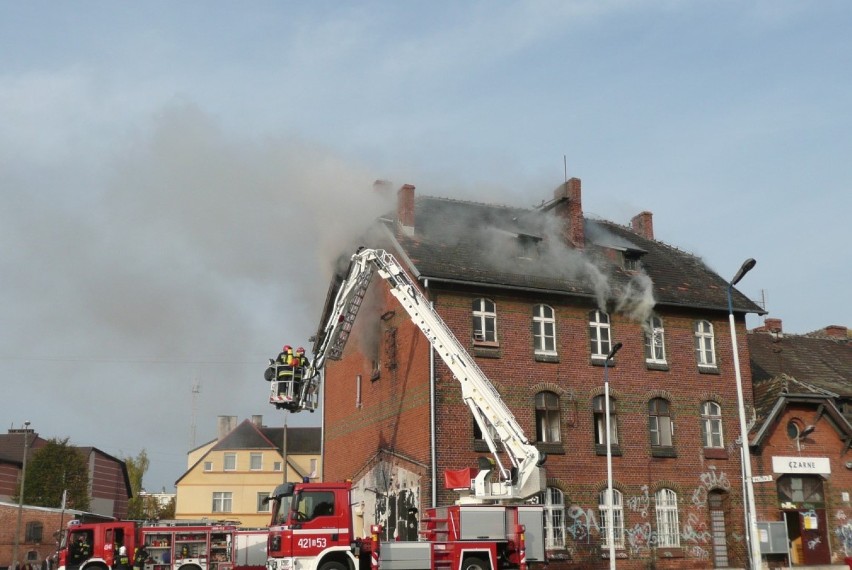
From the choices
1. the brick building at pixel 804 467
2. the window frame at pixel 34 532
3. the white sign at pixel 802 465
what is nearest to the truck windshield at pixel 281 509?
the brick building at pixel 804 467

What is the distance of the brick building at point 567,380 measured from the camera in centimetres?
2870

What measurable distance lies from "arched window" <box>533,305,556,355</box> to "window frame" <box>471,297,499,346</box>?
1.56 m

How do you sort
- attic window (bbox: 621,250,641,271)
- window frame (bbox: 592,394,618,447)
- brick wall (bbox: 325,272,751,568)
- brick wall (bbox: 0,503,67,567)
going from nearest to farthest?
brick wall (bbox: 325,272,751,568)
window frame (bbox: 592,394,618,447)
attic window (bbox: 621,250,641,271)
brick wall (bbox: 0,503,67,567)

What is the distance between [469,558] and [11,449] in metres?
53.1

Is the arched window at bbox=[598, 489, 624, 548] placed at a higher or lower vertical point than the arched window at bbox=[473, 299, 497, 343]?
lower

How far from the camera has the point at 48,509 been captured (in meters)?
49.5

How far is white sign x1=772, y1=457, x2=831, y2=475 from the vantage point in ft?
104

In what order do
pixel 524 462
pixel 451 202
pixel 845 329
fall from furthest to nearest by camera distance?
pixel 845 329
pixel 451 202
pixel 524 462

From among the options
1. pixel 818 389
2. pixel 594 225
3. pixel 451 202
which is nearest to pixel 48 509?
pixel 451 202

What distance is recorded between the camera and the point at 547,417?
2956 centimetres

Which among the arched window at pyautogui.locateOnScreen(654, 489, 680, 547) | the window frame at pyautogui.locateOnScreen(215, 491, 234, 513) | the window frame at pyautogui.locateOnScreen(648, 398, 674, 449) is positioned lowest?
the arched window at pyautogui.locateOnScreen(654, 489, 680, 547)

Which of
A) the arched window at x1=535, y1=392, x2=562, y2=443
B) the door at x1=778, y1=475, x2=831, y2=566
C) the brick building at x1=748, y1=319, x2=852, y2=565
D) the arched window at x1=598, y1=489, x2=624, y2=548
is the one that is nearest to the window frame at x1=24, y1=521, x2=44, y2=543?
the arched window at x1=535, y1=392, x2=562, y2=443

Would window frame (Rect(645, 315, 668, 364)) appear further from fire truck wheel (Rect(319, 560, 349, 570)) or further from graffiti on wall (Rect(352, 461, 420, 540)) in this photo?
fire truck wheel (Rect(319, 560, 349, 570))

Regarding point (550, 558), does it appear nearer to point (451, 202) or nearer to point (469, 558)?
point (469, 558)
